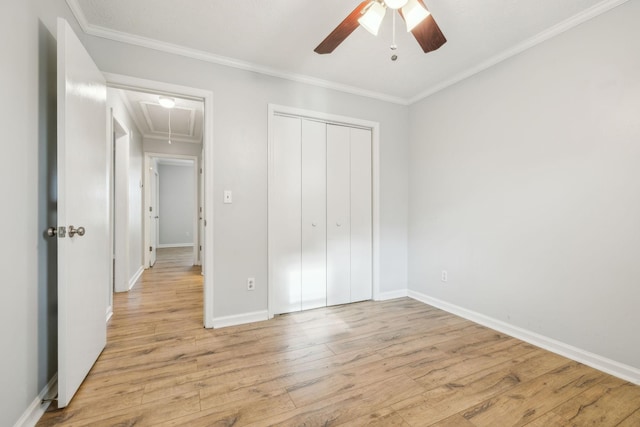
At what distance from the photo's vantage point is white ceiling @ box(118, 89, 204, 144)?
3.56 m

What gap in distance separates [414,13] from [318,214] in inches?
76.4

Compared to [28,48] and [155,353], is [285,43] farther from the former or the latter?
[155,353]

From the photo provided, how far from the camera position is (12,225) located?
1.23 metres

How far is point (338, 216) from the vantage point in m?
3.12

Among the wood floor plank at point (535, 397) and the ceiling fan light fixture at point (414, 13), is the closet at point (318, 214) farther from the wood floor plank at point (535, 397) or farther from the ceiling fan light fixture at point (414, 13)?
the wood floor plank at point (535, 397)

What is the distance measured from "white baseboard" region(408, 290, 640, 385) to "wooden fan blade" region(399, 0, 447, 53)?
2.33m

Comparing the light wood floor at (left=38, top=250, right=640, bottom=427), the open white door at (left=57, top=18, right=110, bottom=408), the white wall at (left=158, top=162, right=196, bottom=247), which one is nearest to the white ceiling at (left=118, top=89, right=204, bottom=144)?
the open white door at (left=57, top=18, right=110, bottom=408)

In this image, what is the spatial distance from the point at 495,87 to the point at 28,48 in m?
3.27

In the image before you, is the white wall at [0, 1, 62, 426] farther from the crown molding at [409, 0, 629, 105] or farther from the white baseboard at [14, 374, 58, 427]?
the crown molding at [409, 0, 629, 105]

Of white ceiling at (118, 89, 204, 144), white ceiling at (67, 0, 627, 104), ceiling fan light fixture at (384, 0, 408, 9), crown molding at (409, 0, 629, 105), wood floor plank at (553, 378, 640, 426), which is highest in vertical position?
white ceiling at (118, 89, 204, 144)

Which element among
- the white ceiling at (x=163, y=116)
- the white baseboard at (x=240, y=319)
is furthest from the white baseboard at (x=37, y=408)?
the white ceiling at (x=163, y=116)

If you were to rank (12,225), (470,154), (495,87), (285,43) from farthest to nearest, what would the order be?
(470,154) → (495,87) → (285,43) → (12,225)

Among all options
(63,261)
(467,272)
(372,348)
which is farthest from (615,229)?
(63,261)

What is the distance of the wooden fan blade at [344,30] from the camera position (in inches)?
60.0
